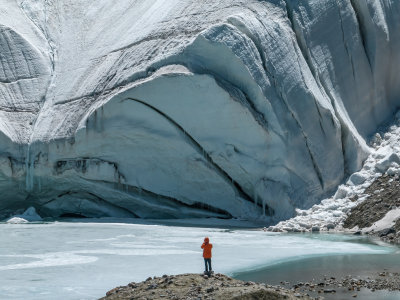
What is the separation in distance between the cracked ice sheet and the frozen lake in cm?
114

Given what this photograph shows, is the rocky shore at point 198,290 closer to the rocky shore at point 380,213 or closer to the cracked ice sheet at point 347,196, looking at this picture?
the rocky shore at point 380,213

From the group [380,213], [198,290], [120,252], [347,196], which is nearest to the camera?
[198,290]

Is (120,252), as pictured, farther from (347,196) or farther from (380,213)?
(347,196)

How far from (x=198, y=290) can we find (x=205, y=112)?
9.58 metres

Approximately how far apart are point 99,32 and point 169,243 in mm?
9781

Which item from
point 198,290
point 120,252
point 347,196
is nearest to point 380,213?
point 347,196

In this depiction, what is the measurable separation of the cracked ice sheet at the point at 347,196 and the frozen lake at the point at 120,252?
1.14 m

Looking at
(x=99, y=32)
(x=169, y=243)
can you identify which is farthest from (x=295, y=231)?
(x=99, y=32)

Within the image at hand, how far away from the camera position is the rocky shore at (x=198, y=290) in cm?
677

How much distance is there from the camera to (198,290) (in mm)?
7074

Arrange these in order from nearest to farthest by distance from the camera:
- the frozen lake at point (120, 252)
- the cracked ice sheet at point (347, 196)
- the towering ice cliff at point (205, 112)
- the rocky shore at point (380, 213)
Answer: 1. the frozen lake at point (120, 252)
2. the rocky shore at point (380, 213)
3. the cracked ice sheet at point (347, 196)
4. the towering ice cliff at point (205, 112)

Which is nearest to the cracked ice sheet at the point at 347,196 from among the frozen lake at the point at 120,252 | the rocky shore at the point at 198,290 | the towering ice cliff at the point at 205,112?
the towering ice cliff at the point at 205,112

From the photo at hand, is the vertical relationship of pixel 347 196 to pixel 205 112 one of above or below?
below

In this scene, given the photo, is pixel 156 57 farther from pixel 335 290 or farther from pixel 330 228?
pixel 335 290
